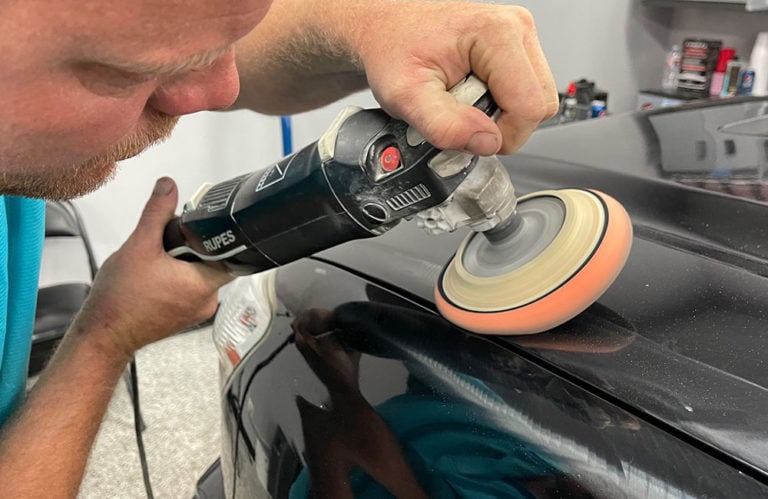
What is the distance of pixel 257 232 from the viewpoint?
0.73 meters

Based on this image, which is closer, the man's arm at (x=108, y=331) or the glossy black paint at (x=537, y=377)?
the glossy black paint at (x=537, y=377)

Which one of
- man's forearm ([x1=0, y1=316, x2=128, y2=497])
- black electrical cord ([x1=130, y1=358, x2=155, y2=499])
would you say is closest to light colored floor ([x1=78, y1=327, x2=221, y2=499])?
black electrical cord ([x1=130, y1=358, x2=155, y2=499])

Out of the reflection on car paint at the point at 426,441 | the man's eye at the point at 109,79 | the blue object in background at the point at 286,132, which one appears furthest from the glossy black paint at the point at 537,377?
the blue object in background at the point at 286,132

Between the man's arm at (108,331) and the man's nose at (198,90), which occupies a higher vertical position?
the man's nose at (198,90)

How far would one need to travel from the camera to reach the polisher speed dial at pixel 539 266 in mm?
625

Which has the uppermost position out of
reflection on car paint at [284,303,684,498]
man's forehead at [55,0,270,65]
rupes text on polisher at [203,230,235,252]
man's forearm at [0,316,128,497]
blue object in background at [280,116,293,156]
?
man's forehead at [55,0,270,65]

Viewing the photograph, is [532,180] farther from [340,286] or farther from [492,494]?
[492,494]

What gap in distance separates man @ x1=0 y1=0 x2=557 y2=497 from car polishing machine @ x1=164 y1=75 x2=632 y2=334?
34mm

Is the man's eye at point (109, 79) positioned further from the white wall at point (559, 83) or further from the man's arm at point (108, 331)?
the white wall at point (559, 83)

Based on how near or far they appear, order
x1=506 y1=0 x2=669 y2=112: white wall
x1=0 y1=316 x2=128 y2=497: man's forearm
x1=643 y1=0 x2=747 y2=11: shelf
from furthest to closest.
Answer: x1=506 y1=0 x2=669 y2=112: white wall < x1=643 y1=0 x2=747 y2=11: shelf < x1=0 y1=316 x2=128 y2=497: man's forearm

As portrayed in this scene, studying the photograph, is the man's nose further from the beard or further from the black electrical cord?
the black electrical cord

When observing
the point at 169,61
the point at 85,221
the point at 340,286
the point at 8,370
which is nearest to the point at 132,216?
the point at 85,221

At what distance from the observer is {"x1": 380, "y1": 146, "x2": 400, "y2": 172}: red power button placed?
2.03 ft

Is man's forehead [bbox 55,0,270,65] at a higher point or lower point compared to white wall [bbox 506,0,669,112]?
higher
